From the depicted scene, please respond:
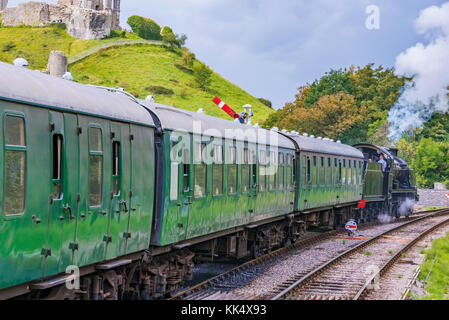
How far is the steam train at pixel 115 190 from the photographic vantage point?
19.8 feet

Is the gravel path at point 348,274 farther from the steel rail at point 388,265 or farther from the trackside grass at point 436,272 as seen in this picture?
the trackside grass at point 436,272

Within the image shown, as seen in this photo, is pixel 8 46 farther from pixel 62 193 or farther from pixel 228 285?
pixel 62 193

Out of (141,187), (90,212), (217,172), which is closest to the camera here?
(90,212)

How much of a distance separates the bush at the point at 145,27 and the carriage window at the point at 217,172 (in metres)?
143

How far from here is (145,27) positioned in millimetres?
151750

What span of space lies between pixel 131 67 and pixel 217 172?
113m

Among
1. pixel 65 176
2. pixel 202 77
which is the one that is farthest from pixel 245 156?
pixel 202 77

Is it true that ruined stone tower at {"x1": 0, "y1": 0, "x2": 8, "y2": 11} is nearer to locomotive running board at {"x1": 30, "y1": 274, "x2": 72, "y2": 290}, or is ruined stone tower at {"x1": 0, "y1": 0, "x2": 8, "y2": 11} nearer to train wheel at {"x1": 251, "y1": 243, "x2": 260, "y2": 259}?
train wheel at {"x1": 251, "y1": 243, "x2": 260, "y2": 259}

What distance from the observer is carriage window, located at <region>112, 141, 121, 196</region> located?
8055 mm

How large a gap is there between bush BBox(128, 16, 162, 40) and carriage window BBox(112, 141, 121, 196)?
147182mm

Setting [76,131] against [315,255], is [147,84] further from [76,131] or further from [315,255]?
[76,131]

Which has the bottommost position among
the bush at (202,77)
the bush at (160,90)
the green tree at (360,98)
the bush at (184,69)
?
the green tree at (360,98)

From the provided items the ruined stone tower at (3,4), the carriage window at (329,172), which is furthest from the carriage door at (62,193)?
the ruined stone tower at (3,4)

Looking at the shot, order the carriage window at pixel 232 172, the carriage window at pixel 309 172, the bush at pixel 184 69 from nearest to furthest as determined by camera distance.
Answer: the carriage window at pixel 232 172 < the carriage window at pixel 309 172 < the bush at pixel 184 69
